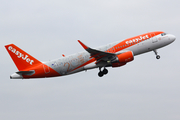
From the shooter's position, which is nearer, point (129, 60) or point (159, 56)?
point (129, 60)

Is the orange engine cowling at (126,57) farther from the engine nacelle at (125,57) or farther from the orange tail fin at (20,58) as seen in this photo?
the orange tail fin at (20,58)

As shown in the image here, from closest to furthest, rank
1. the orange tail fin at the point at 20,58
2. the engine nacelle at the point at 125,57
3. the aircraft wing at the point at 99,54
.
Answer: the aircraft wing at the point at 99,54 → the engine nacelle at the point at 125,57 → the orange tail fin at the point at 20,58

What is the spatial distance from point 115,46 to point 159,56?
298 inches

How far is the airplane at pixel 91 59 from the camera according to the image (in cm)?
4931

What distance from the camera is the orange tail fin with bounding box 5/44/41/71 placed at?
51.1 m

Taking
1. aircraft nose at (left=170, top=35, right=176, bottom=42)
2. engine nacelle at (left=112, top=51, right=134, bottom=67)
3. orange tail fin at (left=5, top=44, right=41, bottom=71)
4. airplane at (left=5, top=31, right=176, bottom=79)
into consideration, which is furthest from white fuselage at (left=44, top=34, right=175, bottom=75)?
orange tail fin at (left=5, top=44, right=41, bottom=71)

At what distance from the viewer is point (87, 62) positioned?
1965 inches

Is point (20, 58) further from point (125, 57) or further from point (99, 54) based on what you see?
point (125, 57)

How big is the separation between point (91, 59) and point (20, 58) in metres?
11.7

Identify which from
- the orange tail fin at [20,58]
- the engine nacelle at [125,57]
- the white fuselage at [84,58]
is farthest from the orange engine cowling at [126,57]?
the orange tail fin at [20,58]

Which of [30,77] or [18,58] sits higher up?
[18,58]

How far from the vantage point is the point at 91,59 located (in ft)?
164
